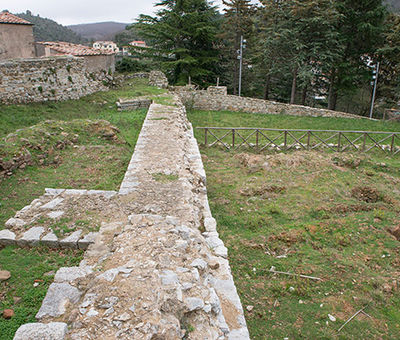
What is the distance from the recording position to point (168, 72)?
1080 inches

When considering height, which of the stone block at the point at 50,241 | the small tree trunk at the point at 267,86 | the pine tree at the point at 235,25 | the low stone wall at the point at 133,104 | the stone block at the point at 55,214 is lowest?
the stone block at the point at 50,241

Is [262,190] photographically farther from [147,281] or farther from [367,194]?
[147,281]

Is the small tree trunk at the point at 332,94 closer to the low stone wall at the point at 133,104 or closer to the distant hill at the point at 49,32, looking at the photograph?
the low stone wall at the point at 133,104

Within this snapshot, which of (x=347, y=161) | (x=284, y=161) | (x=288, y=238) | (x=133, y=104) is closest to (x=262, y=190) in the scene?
(x=288, y=238)

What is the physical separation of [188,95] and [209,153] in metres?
9.40

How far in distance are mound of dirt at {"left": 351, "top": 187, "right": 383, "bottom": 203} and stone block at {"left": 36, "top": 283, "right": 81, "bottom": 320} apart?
7.08m

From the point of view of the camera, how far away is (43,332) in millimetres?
2576

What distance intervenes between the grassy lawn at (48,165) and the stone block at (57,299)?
291 mm

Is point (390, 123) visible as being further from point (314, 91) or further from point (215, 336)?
point (215, 336)


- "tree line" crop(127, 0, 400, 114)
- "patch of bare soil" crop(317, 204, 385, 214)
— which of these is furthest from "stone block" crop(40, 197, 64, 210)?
"tree line" crop(127, 0, 400, 114)

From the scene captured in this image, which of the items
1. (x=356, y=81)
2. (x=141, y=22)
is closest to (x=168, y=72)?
(x=141, y=22)

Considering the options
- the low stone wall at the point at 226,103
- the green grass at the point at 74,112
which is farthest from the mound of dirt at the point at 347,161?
the low stone wall at the point at 226,103

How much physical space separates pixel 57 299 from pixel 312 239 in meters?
4.63

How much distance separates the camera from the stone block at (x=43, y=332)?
2531mm
